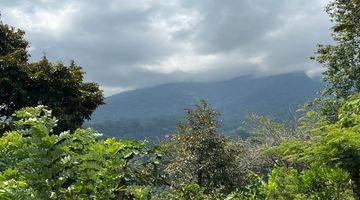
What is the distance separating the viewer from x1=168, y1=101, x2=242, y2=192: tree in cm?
2906

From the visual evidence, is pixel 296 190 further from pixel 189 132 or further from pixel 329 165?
pixel 189 132

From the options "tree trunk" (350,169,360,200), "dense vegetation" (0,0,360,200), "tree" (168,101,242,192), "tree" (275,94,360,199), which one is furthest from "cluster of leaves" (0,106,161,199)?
"tree" (168,101,242,192)

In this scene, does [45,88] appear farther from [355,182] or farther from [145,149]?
[145,149]

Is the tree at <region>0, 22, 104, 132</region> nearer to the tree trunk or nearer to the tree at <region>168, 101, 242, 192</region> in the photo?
the tree at <region>168, 101, 242, 192</region>

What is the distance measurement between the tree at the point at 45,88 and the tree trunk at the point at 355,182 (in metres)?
13.2

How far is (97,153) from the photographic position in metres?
4.48

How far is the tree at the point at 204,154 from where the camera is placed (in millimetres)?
29062

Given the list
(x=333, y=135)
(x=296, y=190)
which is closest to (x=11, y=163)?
(x=296, y=190)

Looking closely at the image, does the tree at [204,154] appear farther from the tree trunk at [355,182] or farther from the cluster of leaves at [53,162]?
the cluster of leaves at [53,162]

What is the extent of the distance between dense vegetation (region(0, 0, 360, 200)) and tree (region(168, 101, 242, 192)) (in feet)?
0.21

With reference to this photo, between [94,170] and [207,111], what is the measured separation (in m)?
27.3

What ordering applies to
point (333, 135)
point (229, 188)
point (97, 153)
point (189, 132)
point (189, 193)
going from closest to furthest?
point (97, 153)
point (333, 135)
point (189, 193)
point (229, 188)
point (189, 132)

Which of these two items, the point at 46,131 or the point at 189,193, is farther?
the point at 189,193

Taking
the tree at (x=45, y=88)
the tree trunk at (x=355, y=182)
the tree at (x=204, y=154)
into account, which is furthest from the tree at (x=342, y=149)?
the tree at (x=204, y=154)
